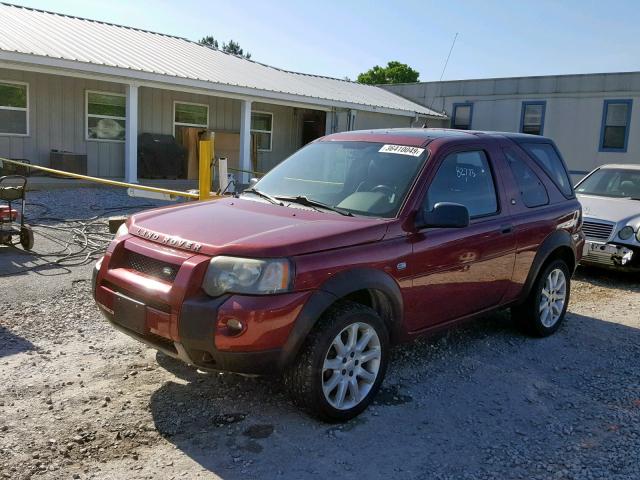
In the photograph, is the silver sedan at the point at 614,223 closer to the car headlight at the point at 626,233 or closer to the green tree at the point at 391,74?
the car headlight at the point at 626,233

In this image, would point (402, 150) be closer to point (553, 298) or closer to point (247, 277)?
point (247, 277)

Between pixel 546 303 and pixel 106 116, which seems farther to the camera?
pixel 106 116

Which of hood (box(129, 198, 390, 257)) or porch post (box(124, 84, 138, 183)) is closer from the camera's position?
hood (box(129, 198, 390, 257))

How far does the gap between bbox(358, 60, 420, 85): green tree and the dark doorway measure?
37.7 meters

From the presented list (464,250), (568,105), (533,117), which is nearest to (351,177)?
(464,250)

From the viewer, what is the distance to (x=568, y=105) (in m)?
20.9

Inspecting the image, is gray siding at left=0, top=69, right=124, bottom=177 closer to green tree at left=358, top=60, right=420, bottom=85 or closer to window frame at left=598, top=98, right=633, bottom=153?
window frame at left=598, top=98, right=633, bottom=153

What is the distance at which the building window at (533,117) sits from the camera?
2148 cm

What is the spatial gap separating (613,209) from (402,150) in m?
5.34

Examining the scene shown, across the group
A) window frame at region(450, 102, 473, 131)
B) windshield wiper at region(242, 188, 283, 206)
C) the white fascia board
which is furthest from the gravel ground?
window frame at region(450, 102, 473, 131)

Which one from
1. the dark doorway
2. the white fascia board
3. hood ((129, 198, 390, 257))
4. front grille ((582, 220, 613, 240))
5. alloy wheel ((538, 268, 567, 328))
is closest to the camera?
hood ((129, 198, 390, 257))

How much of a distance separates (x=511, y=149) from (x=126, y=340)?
3.66 m

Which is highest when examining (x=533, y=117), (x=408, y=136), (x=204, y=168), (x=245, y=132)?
(x=533, y=117)

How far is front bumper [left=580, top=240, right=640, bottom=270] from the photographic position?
7.93m
